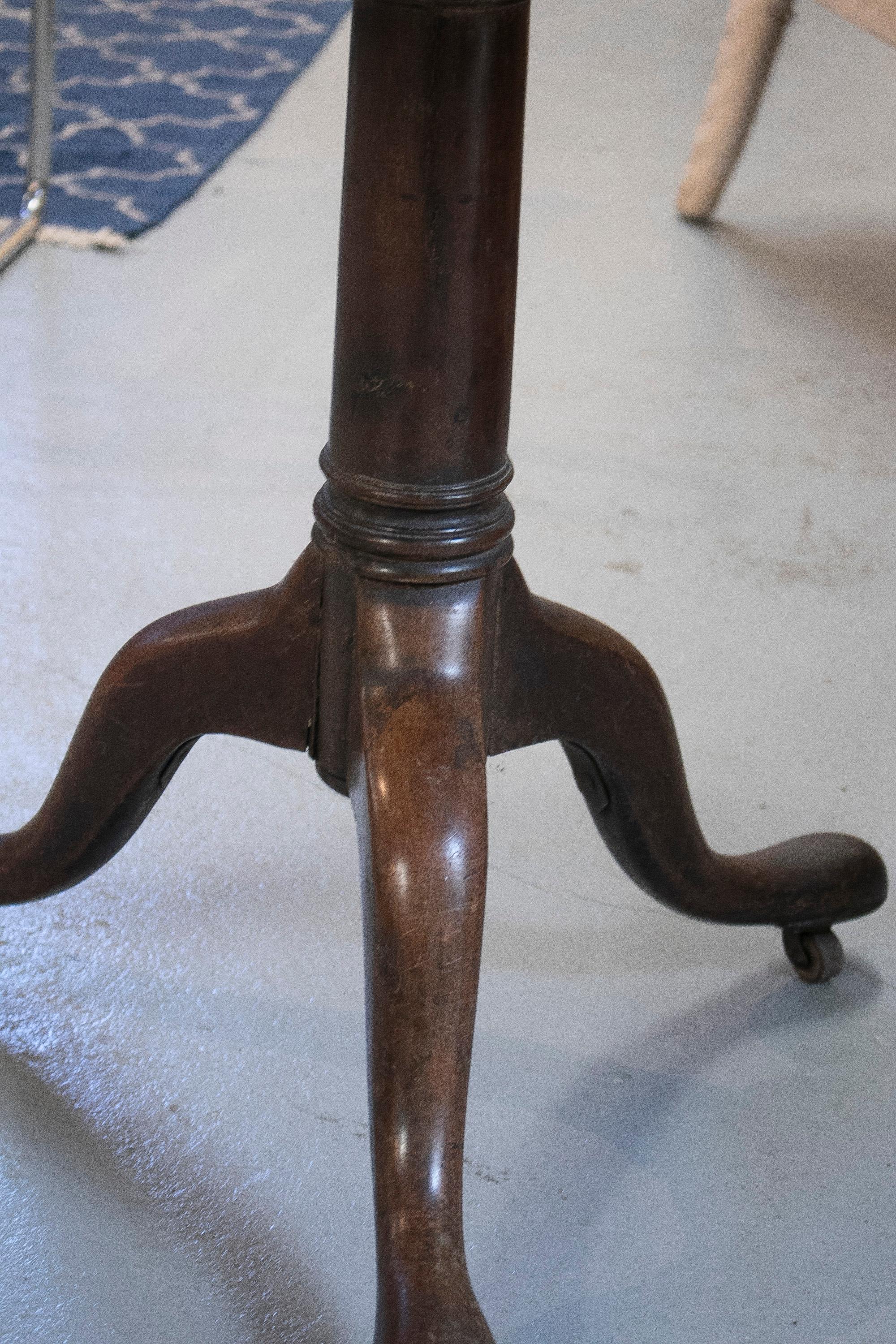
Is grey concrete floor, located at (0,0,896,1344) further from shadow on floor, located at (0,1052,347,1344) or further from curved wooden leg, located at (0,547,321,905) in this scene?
curved wooden leg, located at (0,547,321,905)

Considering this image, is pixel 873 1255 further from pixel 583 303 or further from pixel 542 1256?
pixel 583 303

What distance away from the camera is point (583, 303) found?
1760 millimetres

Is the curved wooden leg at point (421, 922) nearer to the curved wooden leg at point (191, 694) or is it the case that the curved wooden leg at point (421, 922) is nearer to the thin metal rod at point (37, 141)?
the curved wooden leg at point (191, 694)

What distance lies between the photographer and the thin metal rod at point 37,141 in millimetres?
1616

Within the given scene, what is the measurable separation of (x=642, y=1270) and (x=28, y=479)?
91 centimetres

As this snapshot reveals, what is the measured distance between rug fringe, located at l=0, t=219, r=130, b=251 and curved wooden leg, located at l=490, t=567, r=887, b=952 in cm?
135

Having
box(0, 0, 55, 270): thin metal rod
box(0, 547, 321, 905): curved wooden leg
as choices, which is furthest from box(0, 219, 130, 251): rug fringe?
box(0, 547, 321, 905): curved wooden leg

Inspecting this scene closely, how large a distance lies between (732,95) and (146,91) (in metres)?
1.13

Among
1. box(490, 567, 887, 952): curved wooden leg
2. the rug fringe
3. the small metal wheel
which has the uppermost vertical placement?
box(490, 567, 887, 952): curved wooden leg

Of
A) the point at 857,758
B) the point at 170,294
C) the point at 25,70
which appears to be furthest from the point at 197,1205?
the point at 25,70

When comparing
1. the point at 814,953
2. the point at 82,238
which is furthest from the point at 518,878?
the point at 82,238

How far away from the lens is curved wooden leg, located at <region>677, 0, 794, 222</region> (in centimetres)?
177

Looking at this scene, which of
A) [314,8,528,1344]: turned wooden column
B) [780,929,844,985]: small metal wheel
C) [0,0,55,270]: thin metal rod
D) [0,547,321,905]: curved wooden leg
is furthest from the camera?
[0,0,55,270]: thin metal rod

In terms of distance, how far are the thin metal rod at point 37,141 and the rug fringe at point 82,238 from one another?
1 centimetres
